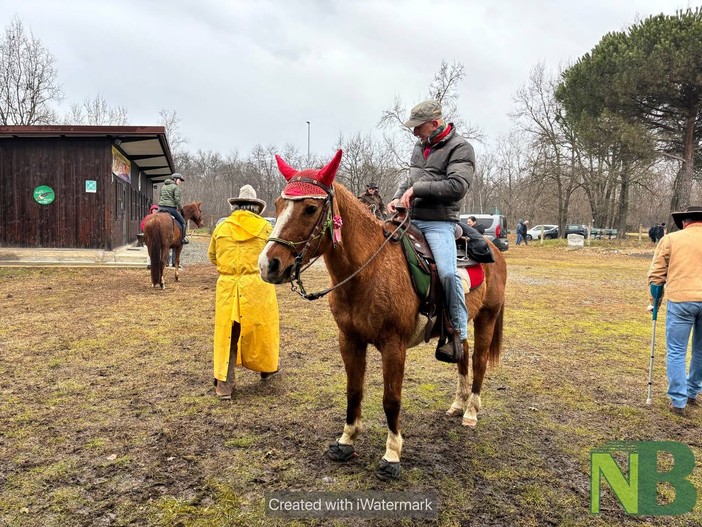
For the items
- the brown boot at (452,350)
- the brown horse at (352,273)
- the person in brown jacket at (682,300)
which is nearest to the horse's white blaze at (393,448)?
the brown horse at (352,273)

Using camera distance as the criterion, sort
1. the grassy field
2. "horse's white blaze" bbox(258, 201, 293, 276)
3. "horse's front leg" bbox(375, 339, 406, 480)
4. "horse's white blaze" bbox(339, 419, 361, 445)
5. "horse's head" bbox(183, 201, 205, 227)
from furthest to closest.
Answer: "horse's head" bbox(183, 201, 205, 227) → "horse's white blaze" bbox(339, 419, 361, 445) → "horse's front leg" bbox(375, 339, 406, 480) → the grassy field → "horse's white blaze" bbox(258, 201, 293, 276)

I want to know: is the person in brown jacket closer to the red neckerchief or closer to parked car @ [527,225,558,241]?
the red neckerchief

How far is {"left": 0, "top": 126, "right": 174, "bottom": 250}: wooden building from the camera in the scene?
14.2 meters

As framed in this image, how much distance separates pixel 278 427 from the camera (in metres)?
3.92

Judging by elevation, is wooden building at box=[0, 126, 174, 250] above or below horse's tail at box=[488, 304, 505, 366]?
above

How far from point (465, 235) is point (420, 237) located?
67 centimetres

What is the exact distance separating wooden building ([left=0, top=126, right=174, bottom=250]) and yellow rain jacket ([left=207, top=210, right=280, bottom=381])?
467 inches

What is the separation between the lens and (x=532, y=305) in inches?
400

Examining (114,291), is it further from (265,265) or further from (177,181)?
(265,265)

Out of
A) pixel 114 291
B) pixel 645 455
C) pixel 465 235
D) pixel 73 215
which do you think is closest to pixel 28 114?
pixel 73 215

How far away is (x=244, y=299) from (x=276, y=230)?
6.59ft

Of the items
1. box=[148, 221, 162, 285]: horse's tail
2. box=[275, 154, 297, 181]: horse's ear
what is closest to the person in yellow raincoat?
box=[275, 154, 297, 181]: horse's ear

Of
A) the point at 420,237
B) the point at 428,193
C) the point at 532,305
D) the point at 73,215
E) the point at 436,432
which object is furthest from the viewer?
the point at 73,215

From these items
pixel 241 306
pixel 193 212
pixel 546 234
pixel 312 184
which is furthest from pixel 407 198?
pixel 546 234
